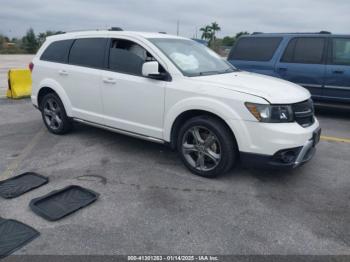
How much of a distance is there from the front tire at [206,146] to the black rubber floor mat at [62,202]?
1.27 meters

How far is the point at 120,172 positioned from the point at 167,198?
3.09 feet

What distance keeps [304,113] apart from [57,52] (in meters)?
4.08

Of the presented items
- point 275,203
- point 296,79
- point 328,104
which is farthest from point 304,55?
point 275,203

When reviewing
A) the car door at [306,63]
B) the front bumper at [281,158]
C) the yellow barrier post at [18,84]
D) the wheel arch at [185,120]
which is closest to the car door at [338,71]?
the car door at [306,63]

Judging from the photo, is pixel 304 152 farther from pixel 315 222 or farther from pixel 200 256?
pixel 200 256

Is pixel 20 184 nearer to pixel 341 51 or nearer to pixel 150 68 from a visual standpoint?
pixel 150 68

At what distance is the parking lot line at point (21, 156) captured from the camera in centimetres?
428

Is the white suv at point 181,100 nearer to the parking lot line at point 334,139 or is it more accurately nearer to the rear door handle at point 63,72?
the rear door handle at point 63,72

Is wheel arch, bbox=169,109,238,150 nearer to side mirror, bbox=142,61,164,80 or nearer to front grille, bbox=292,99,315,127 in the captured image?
side mirror, bbox=142,61,164,80

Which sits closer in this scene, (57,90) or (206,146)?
(206,146)

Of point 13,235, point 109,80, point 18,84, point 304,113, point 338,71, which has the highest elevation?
point 338,71

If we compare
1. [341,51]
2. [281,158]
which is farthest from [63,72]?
[341,51]

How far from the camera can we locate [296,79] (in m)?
7.30

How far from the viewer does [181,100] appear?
4121 mm
